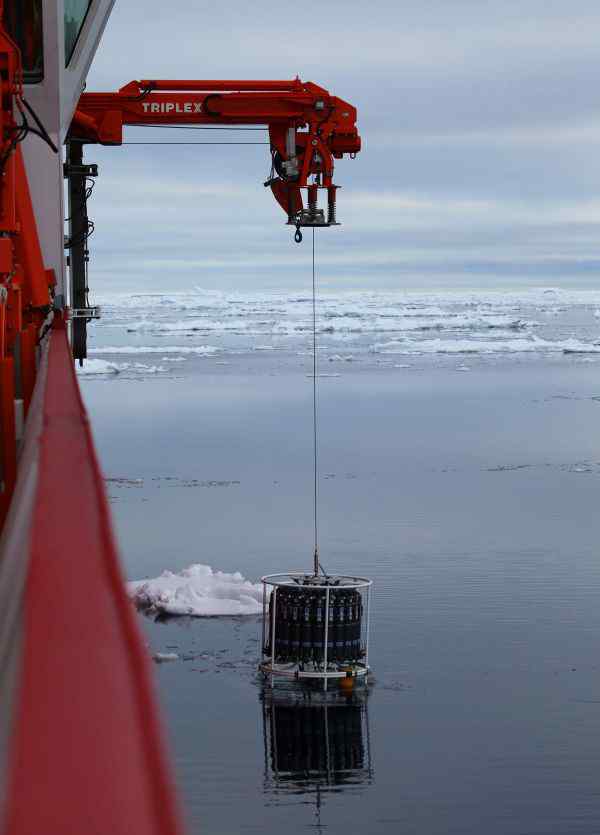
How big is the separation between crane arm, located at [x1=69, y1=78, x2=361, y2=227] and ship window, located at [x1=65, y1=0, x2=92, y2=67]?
125 inches

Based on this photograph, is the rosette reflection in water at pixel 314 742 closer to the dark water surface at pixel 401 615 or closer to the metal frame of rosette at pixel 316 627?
the dark water surface at pixel 401 615

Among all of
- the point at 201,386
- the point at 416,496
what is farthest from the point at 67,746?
the point at 201,386

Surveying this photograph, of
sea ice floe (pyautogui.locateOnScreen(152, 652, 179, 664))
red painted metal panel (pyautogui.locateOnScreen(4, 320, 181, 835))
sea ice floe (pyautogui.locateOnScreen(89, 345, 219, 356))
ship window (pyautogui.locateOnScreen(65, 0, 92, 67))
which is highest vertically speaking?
ship window (pyautogui.locateOnScreen(65, 0, 92, 67))

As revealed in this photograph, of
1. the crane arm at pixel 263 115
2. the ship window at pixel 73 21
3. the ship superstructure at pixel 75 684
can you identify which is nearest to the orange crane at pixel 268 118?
the crane arm at pixel 263 115

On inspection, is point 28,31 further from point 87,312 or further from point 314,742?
point 314,742

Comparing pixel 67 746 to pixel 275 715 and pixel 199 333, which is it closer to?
pixel 275 715

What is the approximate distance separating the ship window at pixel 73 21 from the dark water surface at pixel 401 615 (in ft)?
13.6

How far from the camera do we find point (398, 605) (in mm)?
14164

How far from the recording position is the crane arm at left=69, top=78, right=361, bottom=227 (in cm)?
1184

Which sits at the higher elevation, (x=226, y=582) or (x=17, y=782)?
(x=17, y=782)

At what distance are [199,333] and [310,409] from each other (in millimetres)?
41521

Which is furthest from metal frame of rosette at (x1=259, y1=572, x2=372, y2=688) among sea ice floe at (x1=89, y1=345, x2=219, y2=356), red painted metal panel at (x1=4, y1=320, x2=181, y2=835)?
sea ice floe at (x1=89, y1=345, x2=219, y2=356)

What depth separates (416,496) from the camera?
21.6 meters

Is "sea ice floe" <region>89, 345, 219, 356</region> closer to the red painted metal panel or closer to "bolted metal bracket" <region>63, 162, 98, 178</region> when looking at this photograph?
"bolted metal bracket" <region>63, 162, 98, 178</region>
